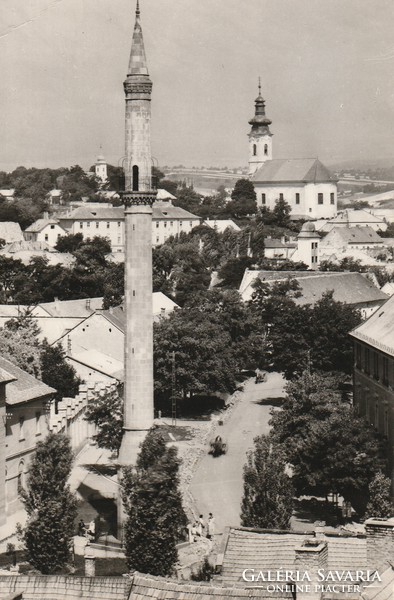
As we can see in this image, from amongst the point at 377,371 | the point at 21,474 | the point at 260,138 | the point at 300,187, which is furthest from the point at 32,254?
the point at 21,474

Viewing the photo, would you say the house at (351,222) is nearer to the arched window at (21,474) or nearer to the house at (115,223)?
the house at (115,223)

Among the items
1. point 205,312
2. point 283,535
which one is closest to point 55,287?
point 205,312

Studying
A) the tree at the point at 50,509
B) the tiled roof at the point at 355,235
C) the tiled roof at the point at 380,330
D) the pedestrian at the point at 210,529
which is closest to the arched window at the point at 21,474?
the pedestrian at the point at 210,529

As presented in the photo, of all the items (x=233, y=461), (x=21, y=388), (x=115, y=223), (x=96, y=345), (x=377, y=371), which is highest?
(x=115, y=223)

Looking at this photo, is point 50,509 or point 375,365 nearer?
point 50,509

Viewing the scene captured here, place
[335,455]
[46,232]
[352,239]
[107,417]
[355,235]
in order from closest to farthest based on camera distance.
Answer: [335,455] < [107,417] < [46,232] < [352,239] < [355,235]

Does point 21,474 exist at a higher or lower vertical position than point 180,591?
lower

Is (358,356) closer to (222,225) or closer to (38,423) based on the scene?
(38,423)
